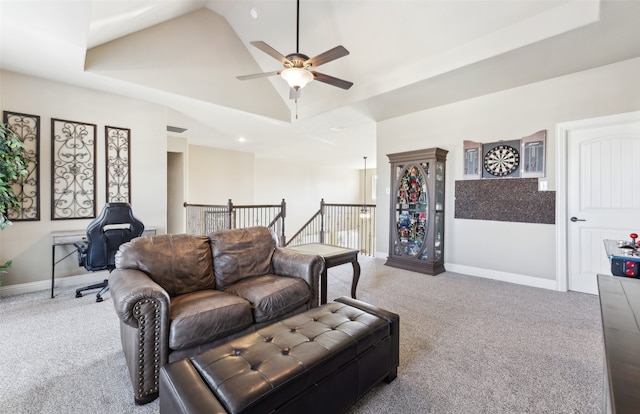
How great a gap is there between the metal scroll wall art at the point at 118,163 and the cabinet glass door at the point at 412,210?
13.9 feet

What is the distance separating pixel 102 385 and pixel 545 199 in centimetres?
489

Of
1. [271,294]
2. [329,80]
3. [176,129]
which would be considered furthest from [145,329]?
[176,129]

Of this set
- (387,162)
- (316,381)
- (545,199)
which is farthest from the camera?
(387,162)

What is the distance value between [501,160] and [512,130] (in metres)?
0.42

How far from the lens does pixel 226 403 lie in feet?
3.61

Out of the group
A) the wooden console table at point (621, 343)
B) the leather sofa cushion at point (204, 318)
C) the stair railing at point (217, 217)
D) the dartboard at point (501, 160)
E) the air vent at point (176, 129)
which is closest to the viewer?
the wooden console table at point (621, 343)

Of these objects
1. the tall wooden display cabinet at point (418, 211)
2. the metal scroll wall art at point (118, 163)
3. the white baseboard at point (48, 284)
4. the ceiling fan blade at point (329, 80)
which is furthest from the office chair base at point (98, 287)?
the tall wooden display cabinet at point (418, 211)

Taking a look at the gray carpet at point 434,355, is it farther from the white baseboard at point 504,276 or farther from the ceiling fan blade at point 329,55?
the ceiling fan blade at point 329,55

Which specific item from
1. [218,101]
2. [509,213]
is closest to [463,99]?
[509,213]

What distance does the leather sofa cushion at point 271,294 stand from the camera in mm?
2098

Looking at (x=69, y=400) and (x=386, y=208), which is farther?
(x=386, y=208)

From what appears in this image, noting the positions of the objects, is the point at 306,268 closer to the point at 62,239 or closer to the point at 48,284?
the point at 62,239

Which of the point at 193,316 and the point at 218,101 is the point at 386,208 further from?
the point at 193,316

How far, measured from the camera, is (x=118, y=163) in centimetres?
421
